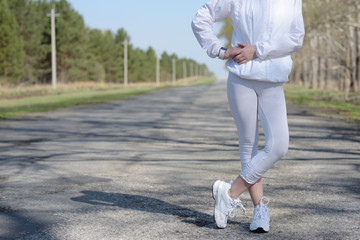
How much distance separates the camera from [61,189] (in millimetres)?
5148

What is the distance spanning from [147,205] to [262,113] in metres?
1.46

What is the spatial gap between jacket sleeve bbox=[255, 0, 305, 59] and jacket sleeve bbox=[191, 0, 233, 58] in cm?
33

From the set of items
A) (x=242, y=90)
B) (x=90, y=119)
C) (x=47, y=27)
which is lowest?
(x=90, y=119)

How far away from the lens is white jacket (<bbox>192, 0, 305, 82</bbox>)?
342cm

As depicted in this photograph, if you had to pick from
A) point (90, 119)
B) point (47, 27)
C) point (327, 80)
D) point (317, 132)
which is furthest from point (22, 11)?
point (317, 132)

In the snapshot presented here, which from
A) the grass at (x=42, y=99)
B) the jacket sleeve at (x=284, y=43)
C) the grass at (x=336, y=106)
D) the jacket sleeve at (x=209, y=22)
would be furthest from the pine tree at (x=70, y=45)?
the jacket sleeve at (x=284, y=43)

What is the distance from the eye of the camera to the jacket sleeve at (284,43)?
3406mm

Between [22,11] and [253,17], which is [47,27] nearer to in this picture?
[22,11]

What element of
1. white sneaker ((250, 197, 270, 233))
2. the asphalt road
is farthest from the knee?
the asphalt road

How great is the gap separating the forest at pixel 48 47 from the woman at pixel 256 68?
40336 mm

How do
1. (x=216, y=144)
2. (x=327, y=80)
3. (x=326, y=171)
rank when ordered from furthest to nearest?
(x=327, y=80) → (x=216, y=144) → (x=326, y=171)

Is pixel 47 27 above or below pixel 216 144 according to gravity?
above

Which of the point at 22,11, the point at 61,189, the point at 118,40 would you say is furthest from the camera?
the point at 118,40

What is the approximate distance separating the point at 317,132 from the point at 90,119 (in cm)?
616
